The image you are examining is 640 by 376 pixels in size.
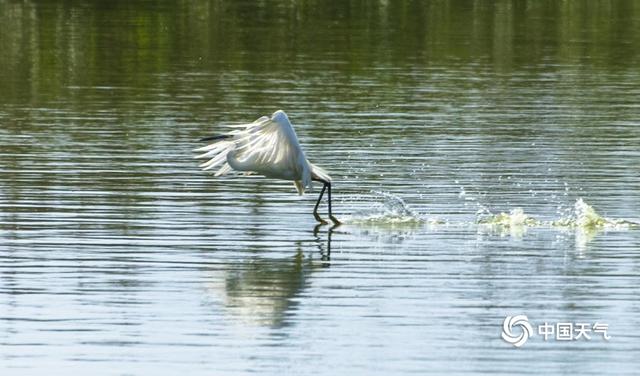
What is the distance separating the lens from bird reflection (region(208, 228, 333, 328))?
12.4 metres

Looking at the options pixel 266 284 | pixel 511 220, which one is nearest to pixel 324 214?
pixel 511 220

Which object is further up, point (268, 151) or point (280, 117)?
point (280, 117)

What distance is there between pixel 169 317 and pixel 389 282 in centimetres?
190

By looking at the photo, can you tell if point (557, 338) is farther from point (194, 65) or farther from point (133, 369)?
point (194, 65)

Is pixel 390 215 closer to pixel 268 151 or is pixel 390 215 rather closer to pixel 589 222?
pixel 268 151

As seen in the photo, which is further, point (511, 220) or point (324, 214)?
point (324, 214)

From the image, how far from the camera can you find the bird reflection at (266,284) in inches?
489

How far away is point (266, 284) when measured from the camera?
Answer: 13.5 metres

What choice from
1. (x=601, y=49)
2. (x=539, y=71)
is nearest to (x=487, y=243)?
(x=539, y=71)

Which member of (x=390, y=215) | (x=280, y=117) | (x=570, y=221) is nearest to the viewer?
(x=280, y=117)

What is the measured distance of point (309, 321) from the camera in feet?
39.9

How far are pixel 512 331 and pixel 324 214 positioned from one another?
5190 mm

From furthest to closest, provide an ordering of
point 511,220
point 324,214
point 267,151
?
point 324,214
point 511,220
point 267,151

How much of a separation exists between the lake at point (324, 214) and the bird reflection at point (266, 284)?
0.03 m
